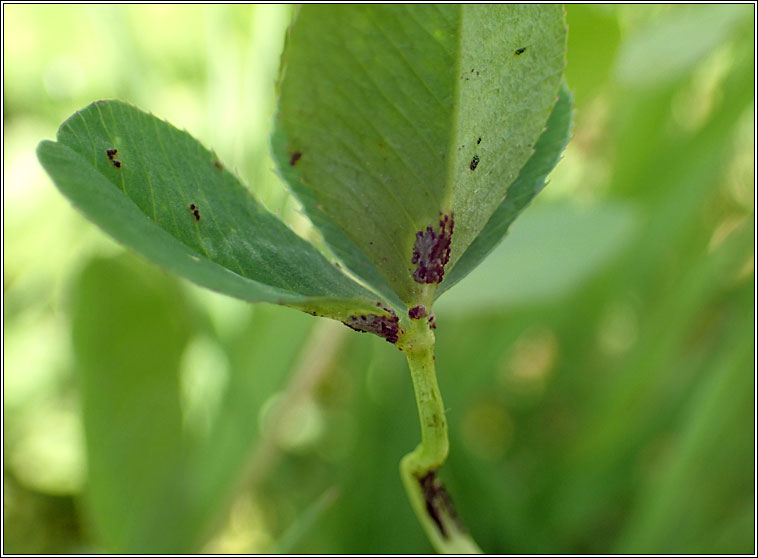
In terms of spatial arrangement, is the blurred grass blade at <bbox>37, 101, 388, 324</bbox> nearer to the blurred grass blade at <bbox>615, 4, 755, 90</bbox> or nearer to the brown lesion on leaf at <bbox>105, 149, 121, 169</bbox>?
the brown lesion on leaf at <bbox>105, 149, 121, 169</bbox>

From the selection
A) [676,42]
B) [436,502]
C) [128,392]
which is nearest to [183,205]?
[436,502]

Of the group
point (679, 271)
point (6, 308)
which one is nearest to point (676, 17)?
point (679, 271)

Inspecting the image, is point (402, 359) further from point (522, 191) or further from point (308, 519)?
point (522, 191)

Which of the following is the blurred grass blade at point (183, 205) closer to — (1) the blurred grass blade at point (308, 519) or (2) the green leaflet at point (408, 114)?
(2) the green leaflet at point (408, 114)

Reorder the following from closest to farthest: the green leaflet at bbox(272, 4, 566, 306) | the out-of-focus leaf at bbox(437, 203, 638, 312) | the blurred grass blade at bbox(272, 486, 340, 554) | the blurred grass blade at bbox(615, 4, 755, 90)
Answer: the green leaflet at bbox(272, 4, 566, 306) → the blurred grass blade at bbox(272, 486, 340, 554) → the out-of-focus leaf at bbox(437, 203, 638, 312) → the blurred grass blade at bbox(615, 4, 755, 90)

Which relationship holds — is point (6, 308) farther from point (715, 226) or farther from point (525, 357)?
point (715, 226)

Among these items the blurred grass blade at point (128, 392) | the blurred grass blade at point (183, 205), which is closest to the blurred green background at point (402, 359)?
the blurred grass blade at point (128, 392)

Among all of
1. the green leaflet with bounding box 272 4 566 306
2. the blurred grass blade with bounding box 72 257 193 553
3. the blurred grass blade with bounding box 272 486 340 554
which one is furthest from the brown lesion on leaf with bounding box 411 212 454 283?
the blurred grass blade with bounding box 72 257 193 553
